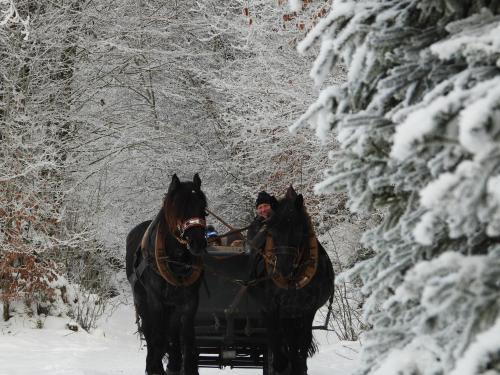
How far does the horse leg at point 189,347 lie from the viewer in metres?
6.49

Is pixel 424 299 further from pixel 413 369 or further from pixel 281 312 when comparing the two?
pixel 281 312

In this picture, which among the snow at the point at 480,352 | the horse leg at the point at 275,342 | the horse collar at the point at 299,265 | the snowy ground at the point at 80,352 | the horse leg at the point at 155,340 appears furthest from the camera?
the snowy ground at the point at 80,352

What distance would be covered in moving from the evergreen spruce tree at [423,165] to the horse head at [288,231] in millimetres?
3697

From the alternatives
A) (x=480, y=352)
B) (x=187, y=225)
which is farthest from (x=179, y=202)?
(x=480, y=352)

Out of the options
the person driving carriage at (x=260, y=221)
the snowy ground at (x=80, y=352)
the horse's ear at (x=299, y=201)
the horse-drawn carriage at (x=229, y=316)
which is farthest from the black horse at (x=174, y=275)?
the snowy ground at (x=80, y=352)

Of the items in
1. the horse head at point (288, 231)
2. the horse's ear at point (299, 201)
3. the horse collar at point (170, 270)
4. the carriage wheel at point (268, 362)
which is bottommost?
the carriage wheel at point (268, 362)

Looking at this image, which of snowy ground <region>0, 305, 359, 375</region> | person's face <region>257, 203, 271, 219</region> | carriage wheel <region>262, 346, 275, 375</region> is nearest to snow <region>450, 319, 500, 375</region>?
carriage wheel <region>262, 346, 275, 375</region>

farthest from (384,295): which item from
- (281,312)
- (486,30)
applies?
(281,312)

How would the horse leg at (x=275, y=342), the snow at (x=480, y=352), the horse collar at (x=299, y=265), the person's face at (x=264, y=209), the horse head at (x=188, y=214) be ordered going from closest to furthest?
the snow at (x=480, y=352) → the horse head at (x=188, y=214) → the horse leg at (x=275, y=342) → the horse collar at (x=299, y=265) → the person's face at (x=264, y=209)

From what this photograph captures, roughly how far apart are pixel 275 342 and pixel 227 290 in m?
0.89

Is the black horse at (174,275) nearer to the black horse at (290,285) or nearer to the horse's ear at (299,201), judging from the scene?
the black horse at (290,285)

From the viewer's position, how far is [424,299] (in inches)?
79.2

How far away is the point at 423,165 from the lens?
2.30m

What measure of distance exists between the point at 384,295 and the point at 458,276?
23.5 inches
